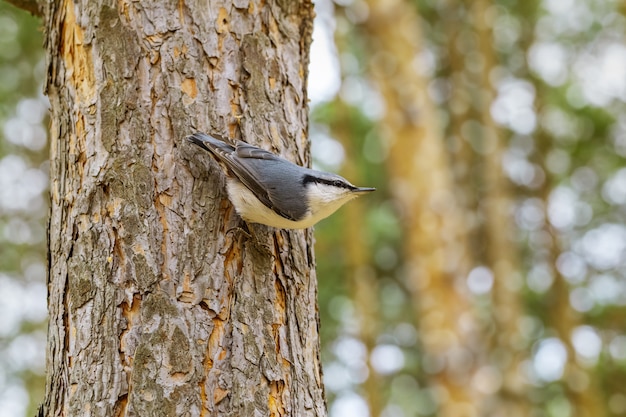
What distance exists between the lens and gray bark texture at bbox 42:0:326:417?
1.73m

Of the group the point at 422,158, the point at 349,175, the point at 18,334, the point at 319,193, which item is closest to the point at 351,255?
the point at 349,175

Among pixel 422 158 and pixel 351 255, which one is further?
pixel 351 255

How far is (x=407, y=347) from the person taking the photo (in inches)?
333

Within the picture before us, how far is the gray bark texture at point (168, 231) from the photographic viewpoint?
5.66 feet

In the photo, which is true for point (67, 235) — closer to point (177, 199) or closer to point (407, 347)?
point (177, 199)

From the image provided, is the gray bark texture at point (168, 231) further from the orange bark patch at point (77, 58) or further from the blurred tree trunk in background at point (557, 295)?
the blurred tree trunk in background at point (557, 295)

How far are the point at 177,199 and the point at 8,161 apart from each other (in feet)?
15.9

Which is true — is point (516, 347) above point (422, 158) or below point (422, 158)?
below

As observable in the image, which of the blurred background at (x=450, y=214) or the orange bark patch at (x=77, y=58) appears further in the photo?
the blurred background at (x=450, y=214)

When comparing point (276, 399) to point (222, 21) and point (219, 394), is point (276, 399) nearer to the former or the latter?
point (219, 394)

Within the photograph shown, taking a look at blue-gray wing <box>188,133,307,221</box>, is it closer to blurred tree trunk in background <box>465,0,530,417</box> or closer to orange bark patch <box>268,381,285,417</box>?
orange bark patch <box>268,381,285,417</box>

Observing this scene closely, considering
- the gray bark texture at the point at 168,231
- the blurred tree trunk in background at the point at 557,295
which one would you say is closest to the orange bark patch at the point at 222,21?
the gray bark texture at the point at 168,231

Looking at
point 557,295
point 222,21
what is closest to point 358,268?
point 557,295

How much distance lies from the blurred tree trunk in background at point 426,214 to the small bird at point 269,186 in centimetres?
317
